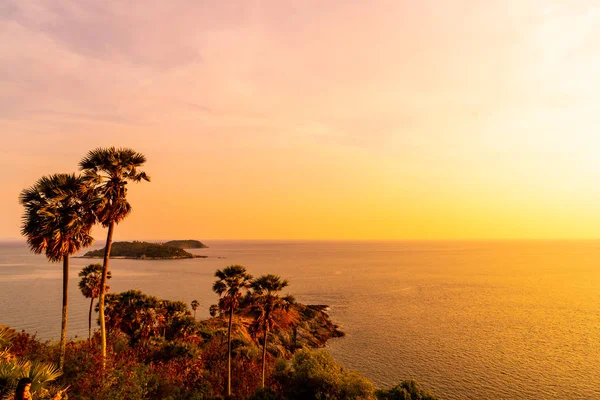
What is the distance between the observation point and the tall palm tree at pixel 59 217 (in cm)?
2062

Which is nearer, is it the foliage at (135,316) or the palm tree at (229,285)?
the palm tree at (229,285)

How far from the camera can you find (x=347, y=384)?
1172 inches

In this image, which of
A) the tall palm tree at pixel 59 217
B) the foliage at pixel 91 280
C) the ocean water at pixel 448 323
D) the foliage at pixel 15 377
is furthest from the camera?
the ocean water at pixel 448 323

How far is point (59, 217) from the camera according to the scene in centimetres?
2136

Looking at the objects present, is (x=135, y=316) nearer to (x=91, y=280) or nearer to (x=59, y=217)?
(x=91, y=280)

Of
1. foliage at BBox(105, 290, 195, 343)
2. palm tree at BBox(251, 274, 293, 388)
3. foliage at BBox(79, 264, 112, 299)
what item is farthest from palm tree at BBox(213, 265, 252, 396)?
foliage at BBox(79, 264, 112, 299)

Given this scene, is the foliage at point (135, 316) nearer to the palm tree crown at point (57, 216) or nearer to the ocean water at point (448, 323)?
the palm tree crown at point (57, 216)

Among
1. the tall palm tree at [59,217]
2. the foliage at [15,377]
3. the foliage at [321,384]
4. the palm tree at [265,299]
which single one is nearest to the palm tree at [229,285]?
the palm tree at [265,299]

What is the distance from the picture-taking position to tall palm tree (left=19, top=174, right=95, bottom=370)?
67.7 ft

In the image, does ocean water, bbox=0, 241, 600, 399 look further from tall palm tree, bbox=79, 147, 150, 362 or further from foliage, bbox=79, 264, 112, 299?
tall palm tree, bbox=79, 147, 150, 362

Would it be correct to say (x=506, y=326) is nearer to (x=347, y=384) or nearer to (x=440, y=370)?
(x=440, y=370)

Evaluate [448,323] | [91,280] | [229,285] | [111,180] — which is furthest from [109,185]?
[448,323]

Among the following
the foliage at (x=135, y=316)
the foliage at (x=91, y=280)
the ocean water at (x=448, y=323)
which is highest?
the foliage at (x=91, y=280)

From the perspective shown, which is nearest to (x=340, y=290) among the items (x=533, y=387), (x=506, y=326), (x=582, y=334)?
(x=506, y=326)
